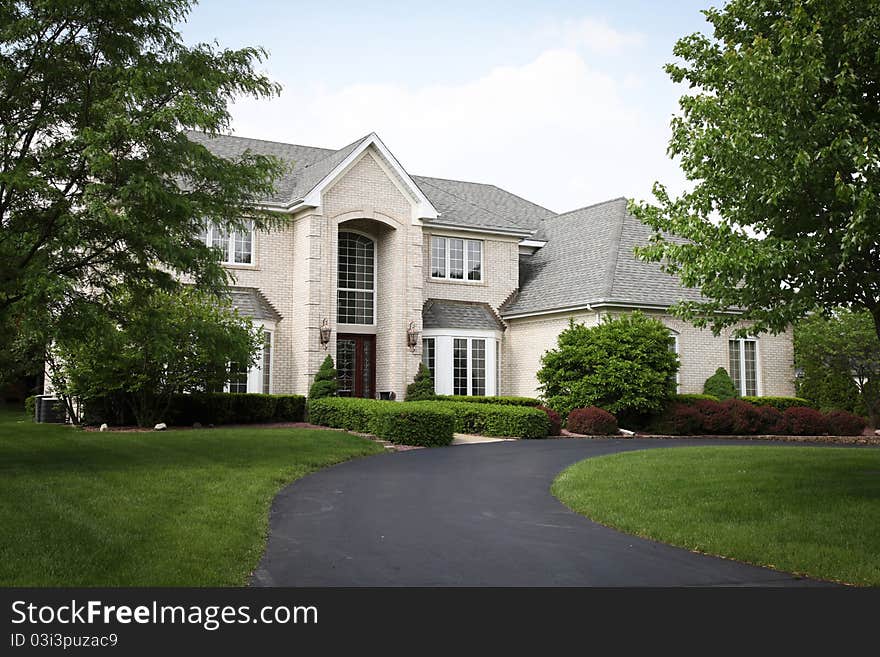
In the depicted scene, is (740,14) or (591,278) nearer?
(740,14)

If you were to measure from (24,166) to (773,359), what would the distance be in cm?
2643

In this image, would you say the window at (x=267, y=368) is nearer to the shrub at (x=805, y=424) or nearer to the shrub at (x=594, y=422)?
the shrub at (x=594, y=422)

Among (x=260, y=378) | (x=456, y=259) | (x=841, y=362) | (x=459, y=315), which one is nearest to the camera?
(x=260, y=378)

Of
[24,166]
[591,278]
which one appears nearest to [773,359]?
[591,278]

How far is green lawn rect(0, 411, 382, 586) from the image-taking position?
22.4ft

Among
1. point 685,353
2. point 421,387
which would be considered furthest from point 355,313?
point 685,353

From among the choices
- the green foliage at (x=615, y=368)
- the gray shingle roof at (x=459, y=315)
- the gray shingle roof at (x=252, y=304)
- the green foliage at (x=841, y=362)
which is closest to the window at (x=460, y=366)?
the gray shingle roof at (x=459, y=315)

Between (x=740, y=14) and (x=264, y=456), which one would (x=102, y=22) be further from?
(x=740, y=14)

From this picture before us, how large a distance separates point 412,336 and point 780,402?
13542mm

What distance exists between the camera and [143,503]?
32.8 ft

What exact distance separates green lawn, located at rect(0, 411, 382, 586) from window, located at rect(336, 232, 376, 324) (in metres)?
10.3

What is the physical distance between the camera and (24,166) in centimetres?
1181

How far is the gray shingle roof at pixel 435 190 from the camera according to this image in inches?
1082

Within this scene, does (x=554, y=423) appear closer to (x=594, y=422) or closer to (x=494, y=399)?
(x=594, y=422)
